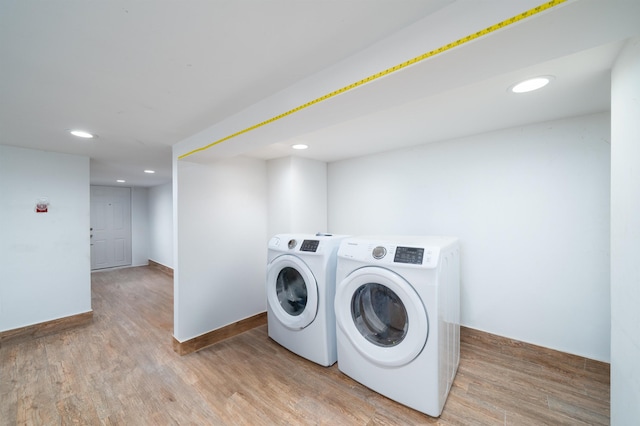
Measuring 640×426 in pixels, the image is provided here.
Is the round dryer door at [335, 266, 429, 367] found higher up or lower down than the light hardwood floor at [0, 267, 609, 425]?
higher up

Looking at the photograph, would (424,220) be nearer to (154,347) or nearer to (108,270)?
(154,347)

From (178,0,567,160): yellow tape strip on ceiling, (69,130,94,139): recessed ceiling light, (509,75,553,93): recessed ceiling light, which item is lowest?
(178,0,567,160): yellow tape strip on ceiling

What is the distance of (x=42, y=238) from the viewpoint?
271cm

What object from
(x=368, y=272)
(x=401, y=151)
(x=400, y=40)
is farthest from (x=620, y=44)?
(x=401, y=151)

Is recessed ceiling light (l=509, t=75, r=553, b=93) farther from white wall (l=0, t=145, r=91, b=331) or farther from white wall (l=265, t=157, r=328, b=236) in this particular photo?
white wall (l=0, t=145, r=91, b=331)

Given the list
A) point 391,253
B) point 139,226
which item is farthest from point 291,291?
point 139,226

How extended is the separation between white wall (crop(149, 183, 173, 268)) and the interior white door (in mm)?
474

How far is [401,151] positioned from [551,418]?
7.68ft

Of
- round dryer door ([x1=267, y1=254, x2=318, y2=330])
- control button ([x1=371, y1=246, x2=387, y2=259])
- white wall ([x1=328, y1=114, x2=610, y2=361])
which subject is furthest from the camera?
round dryer door ([x1=267, y1=254, x2=318, y2=330])

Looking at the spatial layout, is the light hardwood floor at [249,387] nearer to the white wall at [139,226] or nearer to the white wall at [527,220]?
the white wall at [527,220]

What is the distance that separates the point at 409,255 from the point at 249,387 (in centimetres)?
152

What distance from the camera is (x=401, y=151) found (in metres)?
2.77

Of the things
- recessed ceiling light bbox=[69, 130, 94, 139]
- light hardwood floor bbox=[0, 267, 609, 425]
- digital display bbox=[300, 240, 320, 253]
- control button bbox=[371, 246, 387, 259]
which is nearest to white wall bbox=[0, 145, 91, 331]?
light hardwood floor bbox=[0, 267, 609, 425]

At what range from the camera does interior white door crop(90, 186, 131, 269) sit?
5.35 meters
